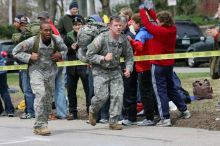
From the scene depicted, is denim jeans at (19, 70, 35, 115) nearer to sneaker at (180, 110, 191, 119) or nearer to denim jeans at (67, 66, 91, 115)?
denim jeans at (67, 66, 91, 115)

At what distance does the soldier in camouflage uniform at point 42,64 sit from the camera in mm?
10398

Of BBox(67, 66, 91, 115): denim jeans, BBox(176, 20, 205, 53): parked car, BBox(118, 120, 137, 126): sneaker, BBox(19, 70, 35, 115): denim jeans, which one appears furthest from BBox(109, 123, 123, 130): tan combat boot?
BBox(176, 20, 205, 53): parked car

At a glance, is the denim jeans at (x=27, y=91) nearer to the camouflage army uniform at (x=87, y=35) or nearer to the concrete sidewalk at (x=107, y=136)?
the concrete sidewalk at (x=107, y=136)

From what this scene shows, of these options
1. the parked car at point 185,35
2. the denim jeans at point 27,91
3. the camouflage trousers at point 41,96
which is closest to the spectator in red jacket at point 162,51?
the camouflage trousers at point 41,96

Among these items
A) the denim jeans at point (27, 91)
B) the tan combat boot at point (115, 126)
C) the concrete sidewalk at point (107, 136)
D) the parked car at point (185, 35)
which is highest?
the parked car at point (185, 35)

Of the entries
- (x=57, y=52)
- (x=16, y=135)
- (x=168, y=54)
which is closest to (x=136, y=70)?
(x=168, y=54)

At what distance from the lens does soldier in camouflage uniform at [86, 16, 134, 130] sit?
34.3 ft

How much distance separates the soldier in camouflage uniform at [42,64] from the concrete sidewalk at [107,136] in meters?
0.37

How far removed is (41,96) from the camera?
10.4 meters

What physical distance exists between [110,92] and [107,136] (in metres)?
0.86

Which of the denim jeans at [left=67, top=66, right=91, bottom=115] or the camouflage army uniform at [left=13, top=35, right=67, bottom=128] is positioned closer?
the camouflage army uniform at [left=13, top=35, right=67, bottom=128]

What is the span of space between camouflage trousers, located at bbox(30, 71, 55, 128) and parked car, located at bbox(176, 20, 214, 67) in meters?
16.5

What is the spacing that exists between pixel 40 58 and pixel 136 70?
167 cm

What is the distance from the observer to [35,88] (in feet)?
34.2
